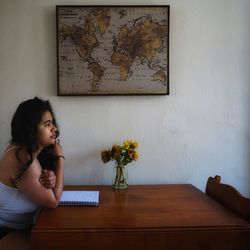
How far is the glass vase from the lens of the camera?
1.88 metres

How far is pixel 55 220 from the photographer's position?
1.31 meters

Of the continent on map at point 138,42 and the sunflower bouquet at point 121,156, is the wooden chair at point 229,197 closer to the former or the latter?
the sunflower bouquet at point 121,156

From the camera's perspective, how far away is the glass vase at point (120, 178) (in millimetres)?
1883

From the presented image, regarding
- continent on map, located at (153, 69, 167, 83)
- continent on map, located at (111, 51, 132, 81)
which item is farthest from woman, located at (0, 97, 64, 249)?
continent on map, located at (153, 69, 167, 83)

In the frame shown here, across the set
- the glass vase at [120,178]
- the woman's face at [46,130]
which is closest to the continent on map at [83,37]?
the woman's face at [46,130]

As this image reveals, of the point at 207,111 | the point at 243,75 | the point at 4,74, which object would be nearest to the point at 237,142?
the point at 207,111

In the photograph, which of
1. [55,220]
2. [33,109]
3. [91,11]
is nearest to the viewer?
[55,220]

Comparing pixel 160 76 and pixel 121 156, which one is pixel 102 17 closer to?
pixel 160 76

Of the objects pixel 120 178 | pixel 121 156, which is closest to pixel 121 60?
pixel 121 156

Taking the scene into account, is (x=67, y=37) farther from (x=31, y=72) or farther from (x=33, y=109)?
(x=33, y=109)

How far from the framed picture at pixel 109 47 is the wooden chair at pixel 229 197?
2.49ft

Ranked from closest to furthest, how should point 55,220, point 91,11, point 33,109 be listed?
1. point 55,220
2. point 33,109
3. point 91,11

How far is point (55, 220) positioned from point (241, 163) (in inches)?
51.7

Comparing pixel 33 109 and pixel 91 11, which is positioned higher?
pixel 91 11
